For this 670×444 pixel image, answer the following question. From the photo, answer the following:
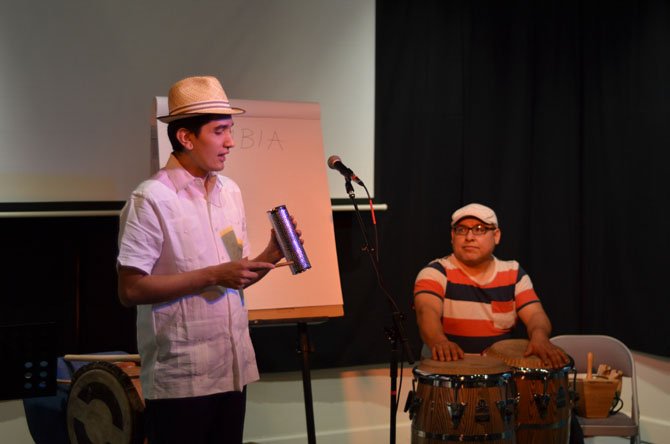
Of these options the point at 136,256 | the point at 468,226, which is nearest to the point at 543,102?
the point at 468,226

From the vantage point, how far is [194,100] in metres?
2.38

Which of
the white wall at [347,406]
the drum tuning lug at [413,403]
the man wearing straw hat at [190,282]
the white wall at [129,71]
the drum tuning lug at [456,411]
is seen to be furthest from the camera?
the white wall at [347,406]

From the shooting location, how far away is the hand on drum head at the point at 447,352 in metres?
3.32

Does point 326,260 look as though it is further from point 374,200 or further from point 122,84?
point 122,84

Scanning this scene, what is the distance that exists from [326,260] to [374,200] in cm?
79

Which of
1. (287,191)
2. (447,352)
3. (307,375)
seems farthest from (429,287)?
(287,191)

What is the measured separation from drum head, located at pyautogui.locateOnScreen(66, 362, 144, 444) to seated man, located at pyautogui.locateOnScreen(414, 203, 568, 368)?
143 cm

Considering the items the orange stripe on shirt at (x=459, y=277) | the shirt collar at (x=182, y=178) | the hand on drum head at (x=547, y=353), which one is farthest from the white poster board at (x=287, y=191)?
the shirt collar at (x=182, y=178)

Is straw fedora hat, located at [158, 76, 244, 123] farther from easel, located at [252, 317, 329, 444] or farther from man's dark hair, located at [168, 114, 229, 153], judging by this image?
easel, located at [252, 317, 329, 444]

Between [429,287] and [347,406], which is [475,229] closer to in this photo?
[429,287]

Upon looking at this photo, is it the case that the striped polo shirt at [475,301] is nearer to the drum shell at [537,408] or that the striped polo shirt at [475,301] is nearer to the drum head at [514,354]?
the drum head at [514,354]

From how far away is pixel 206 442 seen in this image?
92.4 inches

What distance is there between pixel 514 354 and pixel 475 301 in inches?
13.9

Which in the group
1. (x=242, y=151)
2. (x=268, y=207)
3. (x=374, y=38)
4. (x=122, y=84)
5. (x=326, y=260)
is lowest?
(x=326, y=260)
